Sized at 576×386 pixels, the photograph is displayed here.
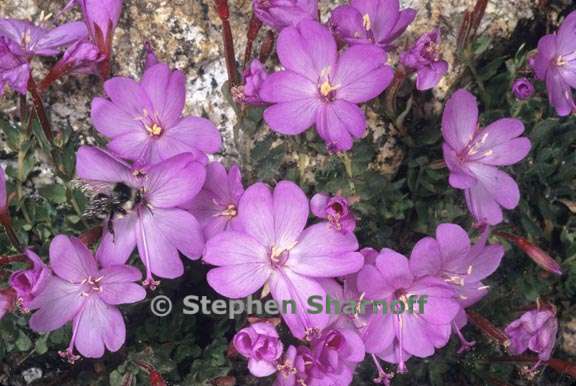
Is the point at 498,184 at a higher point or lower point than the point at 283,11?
lower

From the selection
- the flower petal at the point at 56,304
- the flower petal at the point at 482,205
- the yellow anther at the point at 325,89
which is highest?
the yellow anther at the point at 325,89

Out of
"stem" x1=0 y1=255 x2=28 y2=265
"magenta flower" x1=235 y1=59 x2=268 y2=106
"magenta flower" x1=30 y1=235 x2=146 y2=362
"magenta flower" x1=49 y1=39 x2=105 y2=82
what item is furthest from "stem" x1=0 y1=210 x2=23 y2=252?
"magenta flower" x1=235 y1=59 x2=268 y2=106

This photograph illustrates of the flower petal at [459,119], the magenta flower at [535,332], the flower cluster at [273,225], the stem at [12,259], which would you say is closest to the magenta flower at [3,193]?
the flower cluster at [273,225]

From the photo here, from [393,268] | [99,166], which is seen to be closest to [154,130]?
[99,166]

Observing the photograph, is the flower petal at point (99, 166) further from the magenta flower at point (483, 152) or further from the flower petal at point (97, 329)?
the magenta flower at point (483, 152)

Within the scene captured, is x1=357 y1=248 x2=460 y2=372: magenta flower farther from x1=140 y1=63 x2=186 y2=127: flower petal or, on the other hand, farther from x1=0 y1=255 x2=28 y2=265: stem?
x1=0 y1=255 x2=28 y2=265: stem

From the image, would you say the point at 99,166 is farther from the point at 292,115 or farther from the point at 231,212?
the point at 292,115

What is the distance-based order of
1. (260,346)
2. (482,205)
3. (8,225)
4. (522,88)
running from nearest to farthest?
(260,346) → (8,225) → (482,205) → (522,88)
